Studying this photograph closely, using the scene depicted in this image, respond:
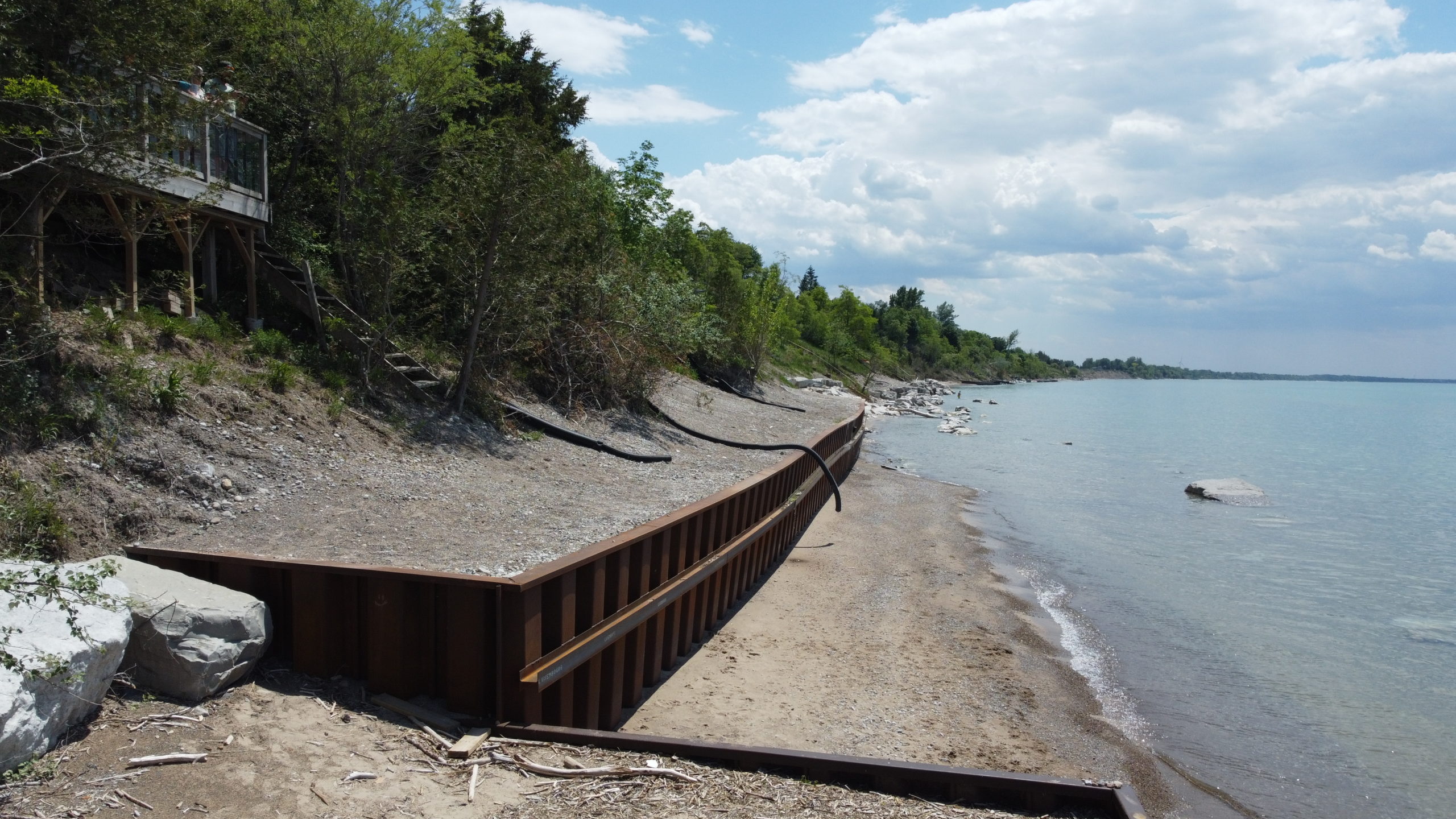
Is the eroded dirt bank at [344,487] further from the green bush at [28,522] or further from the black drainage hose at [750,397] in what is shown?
the black drainage hose at [750,397]

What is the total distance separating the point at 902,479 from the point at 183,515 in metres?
21.3

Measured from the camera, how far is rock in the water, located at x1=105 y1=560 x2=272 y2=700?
5.29 m

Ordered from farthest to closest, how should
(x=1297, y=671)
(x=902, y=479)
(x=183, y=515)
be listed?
(x=902, y=479)
(x=1297, y=671)
(x=183, y=515)

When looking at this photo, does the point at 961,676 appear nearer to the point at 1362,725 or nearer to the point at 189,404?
the point at 1362,725

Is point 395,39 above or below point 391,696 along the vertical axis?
above

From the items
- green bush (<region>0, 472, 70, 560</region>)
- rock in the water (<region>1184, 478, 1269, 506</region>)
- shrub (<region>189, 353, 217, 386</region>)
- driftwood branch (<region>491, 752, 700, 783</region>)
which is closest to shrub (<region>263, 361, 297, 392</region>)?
shrub (<region>189, 353, 217, 386</region>)

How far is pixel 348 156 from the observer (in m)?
16.0

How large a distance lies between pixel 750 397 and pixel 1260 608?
20.6 metres

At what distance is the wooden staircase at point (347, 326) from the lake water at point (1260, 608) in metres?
10.7

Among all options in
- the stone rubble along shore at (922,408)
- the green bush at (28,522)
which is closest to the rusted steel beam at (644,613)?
the green bush at (28,522)

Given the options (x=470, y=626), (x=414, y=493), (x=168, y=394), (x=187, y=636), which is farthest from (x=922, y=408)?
(x=187, y=636)

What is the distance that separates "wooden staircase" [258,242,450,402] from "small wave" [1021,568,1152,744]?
409 inches

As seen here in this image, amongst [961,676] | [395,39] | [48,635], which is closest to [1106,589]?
[961,676]

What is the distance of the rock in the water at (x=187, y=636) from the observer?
208 inches
